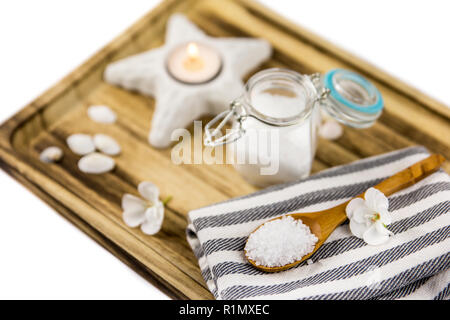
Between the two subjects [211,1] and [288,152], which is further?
[211,1]

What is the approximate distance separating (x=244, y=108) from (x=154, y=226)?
216 mm

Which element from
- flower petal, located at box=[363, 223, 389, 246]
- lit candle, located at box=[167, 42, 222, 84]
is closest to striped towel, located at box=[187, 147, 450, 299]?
flower petal, located at box=[363, 223, 389, 246]

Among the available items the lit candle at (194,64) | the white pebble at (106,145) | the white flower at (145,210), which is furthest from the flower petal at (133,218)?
the lit candle at (194,64)

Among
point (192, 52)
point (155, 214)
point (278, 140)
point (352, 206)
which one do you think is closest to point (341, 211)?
point (352, 206)

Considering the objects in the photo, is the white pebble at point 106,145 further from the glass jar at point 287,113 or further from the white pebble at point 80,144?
the glass jar at point 287,113

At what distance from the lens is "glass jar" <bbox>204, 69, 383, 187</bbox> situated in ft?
2.03

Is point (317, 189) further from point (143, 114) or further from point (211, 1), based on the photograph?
point (211, 1)

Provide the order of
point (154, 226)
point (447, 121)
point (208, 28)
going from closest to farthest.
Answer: point (154, 226) → point (447, 121) → point (208, 28)

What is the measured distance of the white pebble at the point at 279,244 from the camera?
56 centimetres

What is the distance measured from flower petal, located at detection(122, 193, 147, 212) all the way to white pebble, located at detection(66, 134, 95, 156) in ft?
0.37

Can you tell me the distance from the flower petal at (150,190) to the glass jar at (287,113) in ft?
0.36
